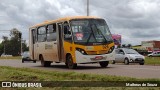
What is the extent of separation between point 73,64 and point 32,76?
7046 millimetres

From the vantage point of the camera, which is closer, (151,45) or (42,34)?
(42,34)

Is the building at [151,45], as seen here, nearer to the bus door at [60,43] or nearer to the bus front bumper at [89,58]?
the bus door at [60,43]

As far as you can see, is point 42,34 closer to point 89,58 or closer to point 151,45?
point 89,58

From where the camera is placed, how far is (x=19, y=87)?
42.9 feet

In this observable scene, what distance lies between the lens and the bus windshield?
22344mm

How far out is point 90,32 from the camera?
2252 centimetres

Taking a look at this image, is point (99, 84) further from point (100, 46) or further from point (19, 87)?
point (100, 46)

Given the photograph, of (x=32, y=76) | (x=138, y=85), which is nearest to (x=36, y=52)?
(x=32, y=76)

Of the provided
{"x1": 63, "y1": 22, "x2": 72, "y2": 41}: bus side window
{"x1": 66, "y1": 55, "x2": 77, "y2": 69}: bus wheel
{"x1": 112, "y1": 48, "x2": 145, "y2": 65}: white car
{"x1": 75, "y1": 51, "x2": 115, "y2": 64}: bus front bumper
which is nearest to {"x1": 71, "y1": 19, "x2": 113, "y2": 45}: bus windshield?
{"x1": 63, "y1": 22, "x2": 72, "y2": 41}: bus side window

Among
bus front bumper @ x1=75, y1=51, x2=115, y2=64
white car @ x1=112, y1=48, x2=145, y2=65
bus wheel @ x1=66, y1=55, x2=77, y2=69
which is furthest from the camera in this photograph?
white car @ x1=112, y1=48, x2=145, y2=65

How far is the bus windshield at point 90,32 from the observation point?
73.3ft

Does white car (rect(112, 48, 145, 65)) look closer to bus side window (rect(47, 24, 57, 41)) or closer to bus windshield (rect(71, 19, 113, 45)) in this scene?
bus side window (rect(47, 24, 57, 41))

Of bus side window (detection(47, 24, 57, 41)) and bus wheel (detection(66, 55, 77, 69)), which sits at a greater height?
bus side window (detection(47, 24, 57, 41))

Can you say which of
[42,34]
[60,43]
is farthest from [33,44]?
[60,43]
